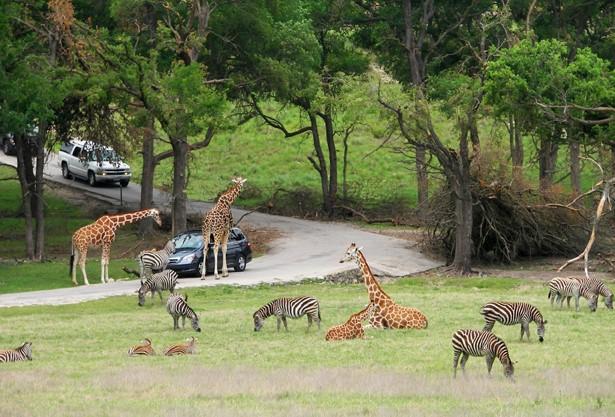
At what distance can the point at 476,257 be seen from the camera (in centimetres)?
5212

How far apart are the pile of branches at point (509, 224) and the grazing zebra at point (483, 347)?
27390 mm

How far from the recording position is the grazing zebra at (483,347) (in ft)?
72.9

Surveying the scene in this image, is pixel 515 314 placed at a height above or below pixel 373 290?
below

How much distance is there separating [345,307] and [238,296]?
202 inches

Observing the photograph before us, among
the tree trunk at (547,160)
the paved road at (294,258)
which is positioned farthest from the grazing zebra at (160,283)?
the tree trunk at (547,160)

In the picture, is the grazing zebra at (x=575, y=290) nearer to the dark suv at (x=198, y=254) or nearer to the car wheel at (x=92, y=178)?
the dark suv at (x=198, y=254)

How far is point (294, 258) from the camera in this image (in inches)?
1953

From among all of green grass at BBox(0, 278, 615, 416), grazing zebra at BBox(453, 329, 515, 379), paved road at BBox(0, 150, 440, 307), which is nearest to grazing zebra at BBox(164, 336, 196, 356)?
green grass at BBox(0, 278, 615, 416)

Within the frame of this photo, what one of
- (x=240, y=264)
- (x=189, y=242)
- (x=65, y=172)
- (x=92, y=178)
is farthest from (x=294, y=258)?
(x=65, y=172)

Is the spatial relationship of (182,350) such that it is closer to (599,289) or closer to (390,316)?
(390,316)

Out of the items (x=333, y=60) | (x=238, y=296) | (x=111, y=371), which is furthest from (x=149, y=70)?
(x=111, y=371)

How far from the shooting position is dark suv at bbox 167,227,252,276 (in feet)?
147

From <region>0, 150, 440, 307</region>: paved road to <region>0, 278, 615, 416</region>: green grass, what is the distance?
9.54 feet

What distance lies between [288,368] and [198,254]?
2123 centimetres
